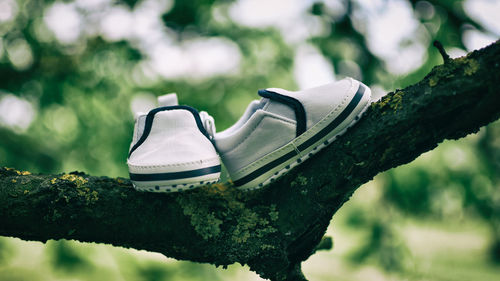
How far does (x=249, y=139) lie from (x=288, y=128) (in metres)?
0.14

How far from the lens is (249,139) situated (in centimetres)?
129

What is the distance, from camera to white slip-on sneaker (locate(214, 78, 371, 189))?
1.21 m

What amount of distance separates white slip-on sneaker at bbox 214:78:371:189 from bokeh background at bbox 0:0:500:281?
163cm

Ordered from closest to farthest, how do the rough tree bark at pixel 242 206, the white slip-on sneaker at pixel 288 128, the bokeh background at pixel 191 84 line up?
the rough tree bark at pixel 242 206
the white slip-on sneaker at pixel 288 128
the bokeh background at pixel 191 84

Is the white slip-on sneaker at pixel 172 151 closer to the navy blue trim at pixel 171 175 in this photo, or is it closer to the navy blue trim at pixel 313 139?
the navy blue trim at pixel 171 175

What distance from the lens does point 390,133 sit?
3.60 feet

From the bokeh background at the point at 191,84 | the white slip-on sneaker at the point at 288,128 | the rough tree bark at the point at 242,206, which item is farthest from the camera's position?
the bokeh background at the point at 191,84

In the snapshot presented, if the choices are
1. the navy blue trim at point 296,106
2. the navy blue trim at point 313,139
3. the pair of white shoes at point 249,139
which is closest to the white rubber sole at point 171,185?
the pair of white shoes at point 249,139

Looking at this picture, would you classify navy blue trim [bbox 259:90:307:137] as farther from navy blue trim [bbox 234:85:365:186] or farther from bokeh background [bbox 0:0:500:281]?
bokeh background [bbox 0:0:500:281]

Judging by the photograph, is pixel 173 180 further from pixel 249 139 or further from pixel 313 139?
pixel 313 139

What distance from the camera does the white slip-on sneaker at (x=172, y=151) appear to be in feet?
3.81

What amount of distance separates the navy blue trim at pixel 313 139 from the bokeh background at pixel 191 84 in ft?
5.38

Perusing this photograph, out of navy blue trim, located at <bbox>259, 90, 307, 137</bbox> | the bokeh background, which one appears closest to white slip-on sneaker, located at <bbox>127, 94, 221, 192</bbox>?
navy blue trim, located at <bbox>259, 90, 307, 137</bbox>

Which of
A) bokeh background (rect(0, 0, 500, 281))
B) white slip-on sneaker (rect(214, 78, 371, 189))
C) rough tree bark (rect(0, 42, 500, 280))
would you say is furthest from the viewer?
bokeh background (rect(0, 0, 500, 281))
